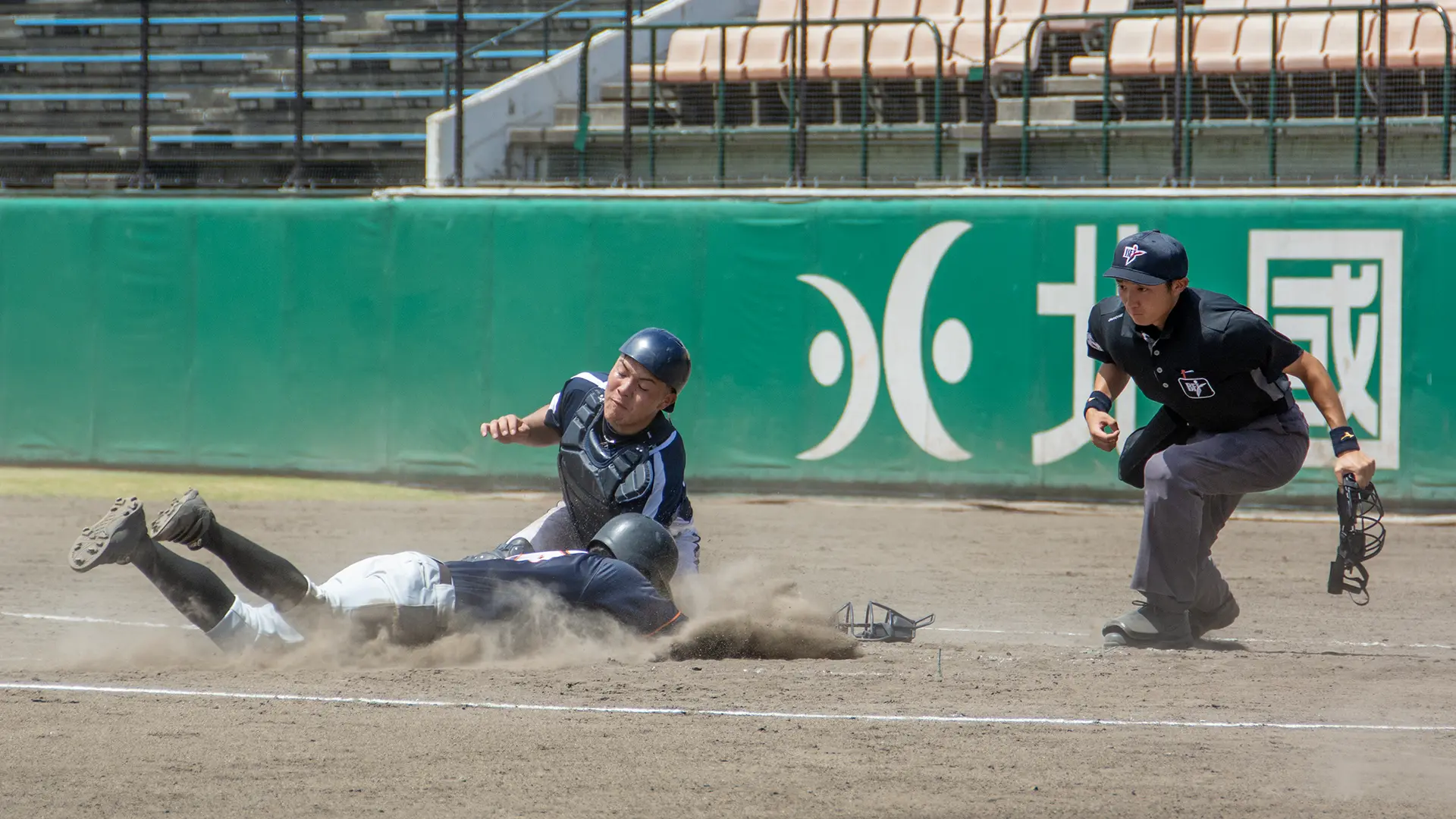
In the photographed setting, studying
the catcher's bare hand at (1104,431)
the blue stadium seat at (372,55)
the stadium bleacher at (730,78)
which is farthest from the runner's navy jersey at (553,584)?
the blue stadium seat at (372,55)

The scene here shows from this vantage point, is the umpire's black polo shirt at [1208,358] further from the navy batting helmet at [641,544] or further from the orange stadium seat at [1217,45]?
the orange stadium seat at [1217,45]

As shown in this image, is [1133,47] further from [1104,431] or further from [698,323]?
[1104,431]

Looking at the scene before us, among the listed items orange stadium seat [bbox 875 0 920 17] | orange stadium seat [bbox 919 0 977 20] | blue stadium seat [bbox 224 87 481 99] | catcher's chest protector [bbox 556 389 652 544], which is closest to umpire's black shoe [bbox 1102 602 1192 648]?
catcher's chest protector [bbox 556 389 652 544]

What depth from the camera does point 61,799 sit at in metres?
4.12

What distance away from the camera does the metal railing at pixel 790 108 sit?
1395 cm

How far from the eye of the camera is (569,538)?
6527 millimetres

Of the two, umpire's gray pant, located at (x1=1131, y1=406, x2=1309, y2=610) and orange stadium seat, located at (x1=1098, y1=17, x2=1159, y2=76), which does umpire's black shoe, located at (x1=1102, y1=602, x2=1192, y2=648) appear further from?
orange stadium seat, located at (x1=1098, y1=17, x2=1159, y2=76)

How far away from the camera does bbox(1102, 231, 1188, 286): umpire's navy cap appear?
6.44m

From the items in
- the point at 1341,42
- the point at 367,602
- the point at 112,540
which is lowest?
the point at 367,602

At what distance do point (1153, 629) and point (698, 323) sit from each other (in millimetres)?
6714

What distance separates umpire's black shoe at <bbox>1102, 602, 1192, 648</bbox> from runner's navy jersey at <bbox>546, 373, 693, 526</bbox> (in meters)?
1.98

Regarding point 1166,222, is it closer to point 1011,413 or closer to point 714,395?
point 1011,413

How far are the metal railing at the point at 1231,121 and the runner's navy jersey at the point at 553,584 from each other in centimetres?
812

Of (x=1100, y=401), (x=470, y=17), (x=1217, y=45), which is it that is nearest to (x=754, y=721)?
(x=1100, y=401)
